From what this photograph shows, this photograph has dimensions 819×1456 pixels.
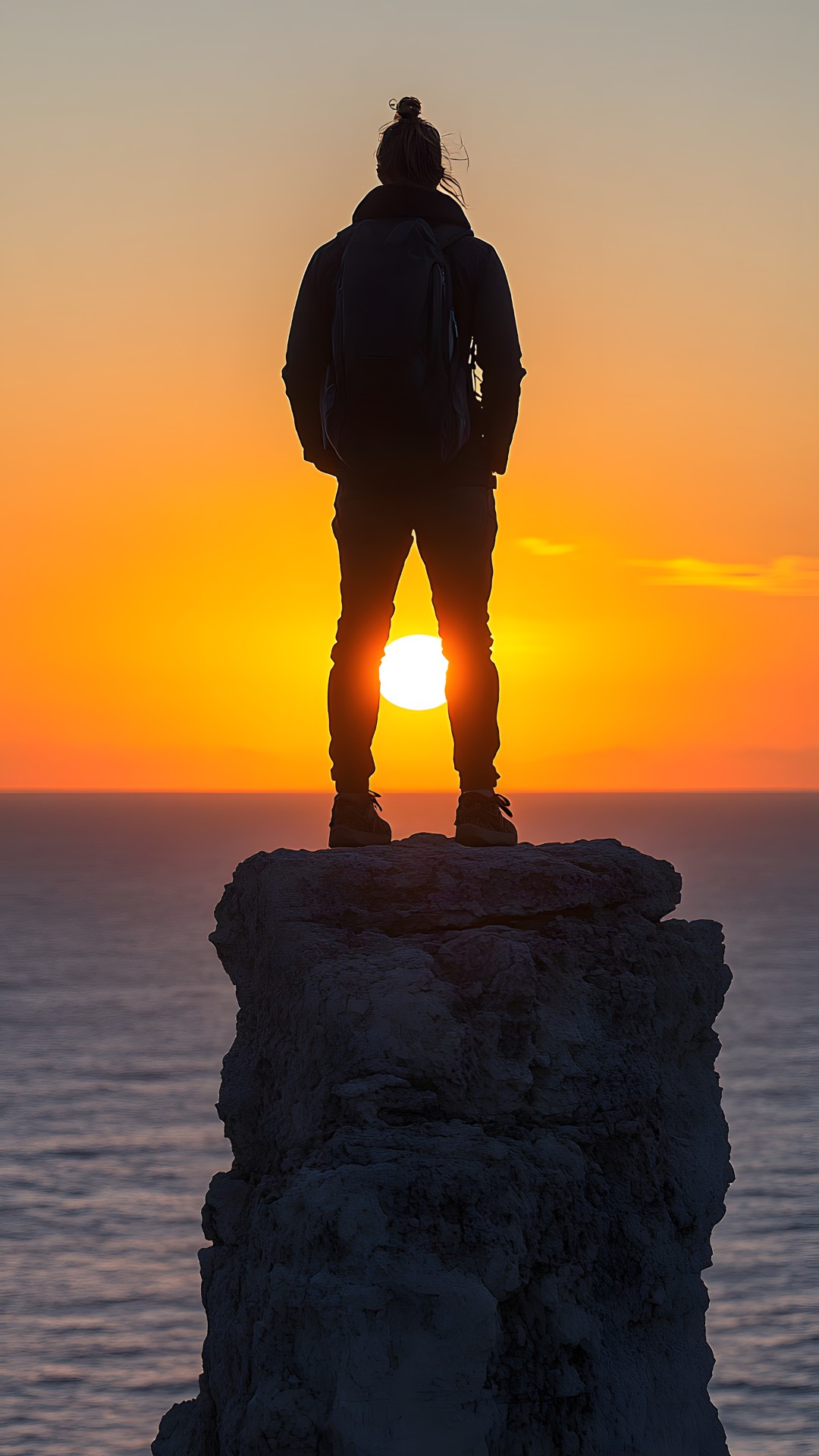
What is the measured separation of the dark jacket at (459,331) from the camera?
4781mm

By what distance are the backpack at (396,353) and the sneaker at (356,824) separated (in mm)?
1196

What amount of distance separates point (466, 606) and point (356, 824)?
2.79 ft

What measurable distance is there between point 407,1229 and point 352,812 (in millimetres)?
1858

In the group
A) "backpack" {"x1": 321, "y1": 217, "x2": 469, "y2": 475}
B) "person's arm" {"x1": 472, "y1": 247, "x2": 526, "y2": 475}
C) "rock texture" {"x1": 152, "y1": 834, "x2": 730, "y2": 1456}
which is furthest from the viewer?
"person's arm" {"x1": 472, "y1": 247, "x2": 526, "y2": 475}

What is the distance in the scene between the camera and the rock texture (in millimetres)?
Result: 3451

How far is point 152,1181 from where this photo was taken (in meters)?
42.2

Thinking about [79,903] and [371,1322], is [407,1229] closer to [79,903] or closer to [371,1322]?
[371,1322]

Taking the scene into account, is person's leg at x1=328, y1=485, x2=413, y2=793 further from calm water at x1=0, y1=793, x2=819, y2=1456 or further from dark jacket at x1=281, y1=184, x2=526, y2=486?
calm water at x1=0, y1=793, x2=819, y2=1456

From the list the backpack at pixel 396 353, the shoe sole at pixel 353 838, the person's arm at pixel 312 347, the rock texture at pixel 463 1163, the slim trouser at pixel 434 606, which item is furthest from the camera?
the shoe sole at pixel 353 838

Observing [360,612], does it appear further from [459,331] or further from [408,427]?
[459,331]

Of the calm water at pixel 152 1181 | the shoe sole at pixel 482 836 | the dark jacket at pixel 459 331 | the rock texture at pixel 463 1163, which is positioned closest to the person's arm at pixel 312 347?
the dark jacket at pixel 459 331

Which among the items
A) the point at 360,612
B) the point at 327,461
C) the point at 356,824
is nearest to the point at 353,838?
the point at 356,824

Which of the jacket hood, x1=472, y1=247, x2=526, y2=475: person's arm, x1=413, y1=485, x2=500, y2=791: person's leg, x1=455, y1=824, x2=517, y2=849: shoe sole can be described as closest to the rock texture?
x1=455, y1=824, x2=517, y2=849: shoe sole

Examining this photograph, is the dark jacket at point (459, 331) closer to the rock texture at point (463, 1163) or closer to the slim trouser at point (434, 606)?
the slim trouser at point (434, 606)
